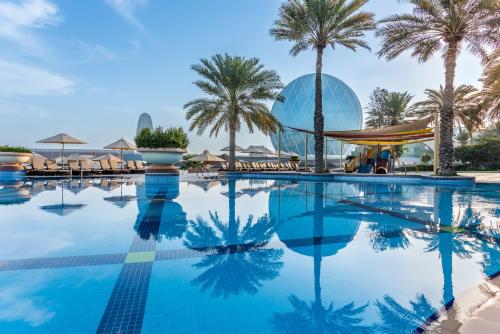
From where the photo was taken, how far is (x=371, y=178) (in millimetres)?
17188

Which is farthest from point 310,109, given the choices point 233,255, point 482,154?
point 233,255

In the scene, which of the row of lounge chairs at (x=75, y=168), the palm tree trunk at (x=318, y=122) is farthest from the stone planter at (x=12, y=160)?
the palm tree trunk at (x=318, y=122)

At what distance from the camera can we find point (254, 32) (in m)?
16.1

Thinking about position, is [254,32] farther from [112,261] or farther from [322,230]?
[112,261]

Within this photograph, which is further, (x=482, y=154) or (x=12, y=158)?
(x=482, y=154)

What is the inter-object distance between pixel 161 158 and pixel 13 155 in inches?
315

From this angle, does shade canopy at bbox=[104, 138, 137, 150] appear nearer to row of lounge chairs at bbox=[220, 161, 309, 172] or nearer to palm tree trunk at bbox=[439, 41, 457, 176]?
row of lounge chairs at bbox=[220, 161, 309, 172]

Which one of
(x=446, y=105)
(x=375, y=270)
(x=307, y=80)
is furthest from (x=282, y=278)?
(x=307, y=80)

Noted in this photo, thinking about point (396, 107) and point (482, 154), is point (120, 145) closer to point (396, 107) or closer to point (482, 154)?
point (396, 107)

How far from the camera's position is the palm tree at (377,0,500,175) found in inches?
539

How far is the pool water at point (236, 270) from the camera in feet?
8.05

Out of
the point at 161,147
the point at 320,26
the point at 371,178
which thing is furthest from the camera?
the point at 161,147

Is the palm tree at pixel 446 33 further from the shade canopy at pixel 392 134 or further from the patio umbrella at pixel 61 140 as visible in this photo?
the patio umbrella at pixel 61 140

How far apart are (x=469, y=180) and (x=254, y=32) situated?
41.5 ft
